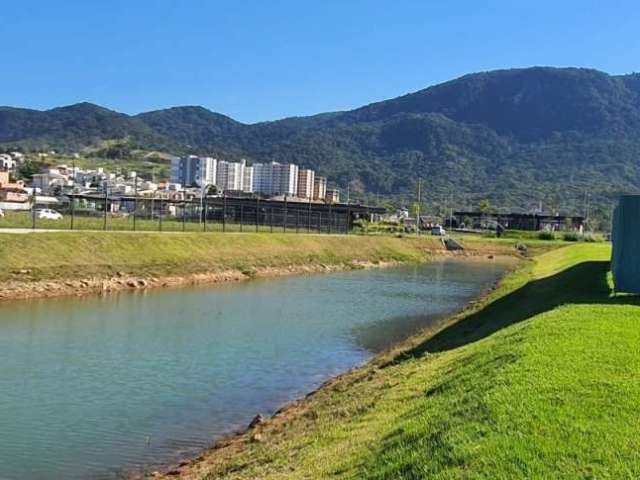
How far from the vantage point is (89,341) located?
22.8 m

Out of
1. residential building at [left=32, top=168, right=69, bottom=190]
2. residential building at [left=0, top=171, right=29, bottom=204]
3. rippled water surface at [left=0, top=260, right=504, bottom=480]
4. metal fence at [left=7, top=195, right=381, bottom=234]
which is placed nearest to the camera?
rippled water surface at [left=0, top=260, right=504, bottom=480]

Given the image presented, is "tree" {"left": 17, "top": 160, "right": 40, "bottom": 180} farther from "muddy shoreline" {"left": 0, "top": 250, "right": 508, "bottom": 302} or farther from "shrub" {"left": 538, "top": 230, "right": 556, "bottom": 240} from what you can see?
"muddy shoreline" {"left": 0, "top": 250, "right": 508, "bottom": 302}

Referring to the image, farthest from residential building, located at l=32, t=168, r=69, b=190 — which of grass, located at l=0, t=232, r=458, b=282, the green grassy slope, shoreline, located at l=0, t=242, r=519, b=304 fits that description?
shoreline, located at l=0, t=242, r=519, b=304

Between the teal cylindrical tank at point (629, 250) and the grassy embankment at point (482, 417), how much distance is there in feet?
16.2

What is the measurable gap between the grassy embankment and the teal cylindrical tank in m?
4.95

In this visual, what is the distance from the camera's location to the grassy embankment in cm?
738

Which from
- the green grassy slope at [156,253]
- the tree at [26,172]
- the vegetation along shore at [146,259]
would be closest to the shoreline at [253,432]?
the vegetation along shore at [146,259]

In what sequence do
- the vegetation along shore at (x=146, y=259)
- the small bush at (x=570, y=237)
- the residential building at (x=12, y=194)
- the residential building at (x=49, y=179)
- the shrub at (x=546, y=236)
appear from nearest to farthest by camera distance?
the vegetation along shore at (x=146, y=259) → the residential building at (x=12, y=194) → the small bush at (x=570, y=237) → the shrub at (x=546, y=236) → the residential building at (x=49, y=179)

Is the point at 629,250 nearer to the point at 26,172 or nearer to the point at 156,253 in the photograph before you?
the point at 156,253

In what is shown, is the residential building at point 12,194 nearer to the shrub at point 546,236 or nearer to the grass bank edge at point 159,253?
the grass bank edge at point 159,253

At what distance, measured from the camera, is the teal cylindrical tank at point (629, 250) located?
22.2 meters

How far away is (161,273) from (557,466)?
3624 cm

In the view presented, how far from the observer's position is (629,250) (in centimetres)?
2267

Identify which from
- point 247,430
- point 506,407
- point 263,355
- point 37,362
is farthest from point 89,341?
point 506,407
